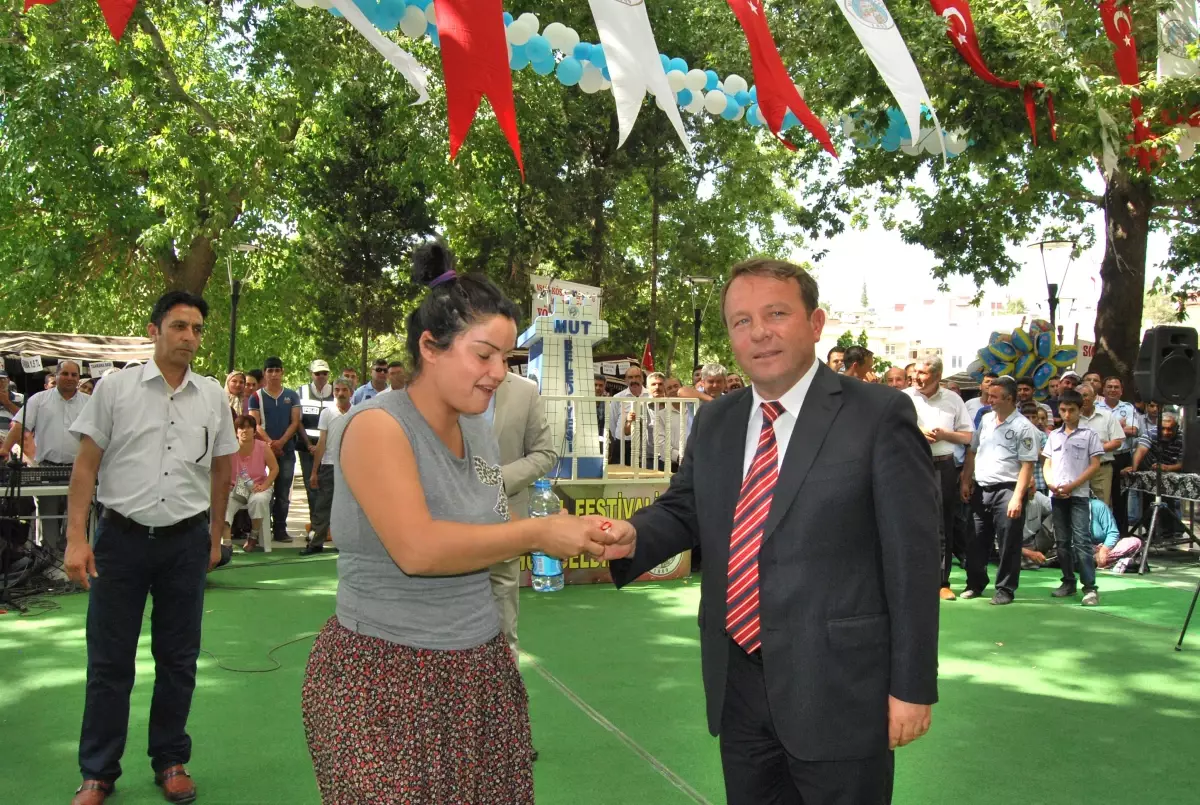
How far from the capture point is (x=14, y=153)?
17781 millimetres

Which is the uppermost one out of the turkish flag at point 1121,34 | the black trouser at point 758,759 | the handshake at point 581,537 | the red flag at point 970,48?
the turkish flag at point 1121,34

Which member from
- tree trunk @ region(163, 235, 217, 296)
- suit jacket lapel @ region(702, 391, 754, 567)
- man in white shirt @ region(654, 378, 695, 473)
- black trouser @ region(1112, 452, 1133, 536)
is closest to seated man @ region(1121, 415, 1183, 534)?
black trouser @ region(1112, 452, 1133, 536)

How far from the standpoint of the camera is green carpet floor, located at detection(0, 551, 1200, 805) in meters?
4.69

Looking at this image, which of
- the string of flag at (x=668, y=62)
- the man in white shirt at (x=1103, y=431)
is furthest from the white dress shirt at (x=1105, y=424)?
the string of flag at (x=668, y=62)

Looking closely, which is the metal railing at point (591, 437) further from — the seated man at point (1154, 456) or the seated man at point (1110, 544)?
the seated man at point (1154, 456)

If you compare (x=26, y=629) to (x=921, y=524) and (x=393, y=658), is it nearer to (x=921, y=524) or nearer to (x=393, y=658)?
(x=393, y=658)

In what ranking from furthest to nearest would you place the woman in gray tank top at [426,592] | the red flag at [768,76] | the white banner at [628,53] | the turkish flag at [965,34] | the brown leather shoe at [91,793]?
the turkish flag at [965,34], the red flag at [768,76], the white banner at [628,53], the brown leather shoe at [91,793], the woman in gray tank top at [426,592]

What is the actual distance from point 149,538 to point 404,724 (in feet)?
7.86

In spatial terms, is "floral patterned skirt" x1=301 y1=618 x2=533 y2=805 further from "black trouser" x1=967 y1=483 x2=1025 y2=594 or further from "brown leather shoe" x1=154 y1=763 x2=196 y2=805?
"black trouser" x1=967 y1=483 x2=1025 y2=594

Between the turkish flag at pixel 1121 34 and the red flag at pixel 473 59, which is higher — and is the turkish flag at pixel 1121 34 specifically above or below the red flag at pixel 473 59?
above

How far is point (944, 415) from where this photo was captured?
9508 mm

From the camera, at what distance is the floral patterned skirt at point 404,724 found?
2.31 m

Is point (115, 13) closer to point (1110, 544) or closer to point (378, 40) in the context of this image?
point (378, 40)

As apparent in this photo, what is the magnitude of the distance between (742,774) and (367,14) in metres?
5.51
